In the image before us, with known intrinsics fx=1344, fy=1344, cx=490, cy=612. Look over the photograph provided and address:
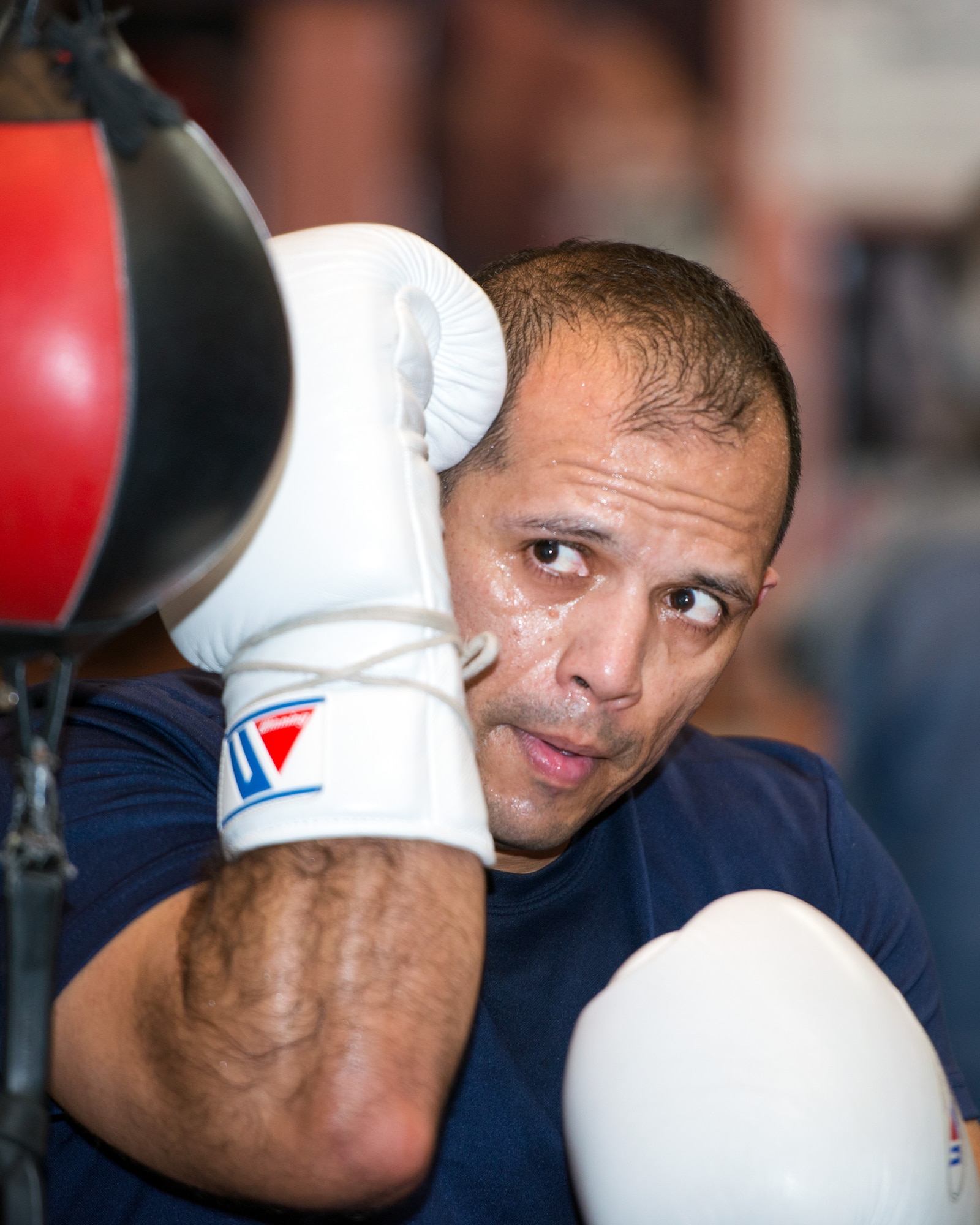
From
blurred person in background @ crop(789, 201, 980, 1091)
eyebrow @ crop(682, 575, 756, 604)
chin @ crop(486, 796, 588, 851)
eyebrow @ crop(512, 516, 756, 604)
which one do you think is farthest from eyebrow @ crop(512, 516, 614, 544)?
blurred person in background @ crop(789, 201, 980, 1091)

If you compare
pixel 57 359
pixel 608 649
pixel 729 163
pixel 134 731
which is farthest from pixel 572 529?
pixel 729 163

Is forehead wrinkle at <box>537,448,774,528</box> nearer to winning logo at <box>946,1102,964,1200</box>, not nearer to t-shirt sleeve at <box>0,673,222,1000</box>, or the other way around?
t-shirt sleeve at <box>0,673,222,1000</box>

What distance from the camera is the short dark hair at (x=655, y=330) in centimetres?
138

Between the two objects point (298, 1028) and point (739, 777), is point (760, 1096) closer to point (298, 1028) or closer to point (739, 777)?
point (298, 1028)

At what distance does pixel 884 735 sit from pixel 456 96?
2.64 metres

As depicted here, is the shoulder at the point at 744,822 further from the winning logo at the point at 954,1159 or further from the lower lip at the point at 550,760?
the winning logo at the point at 954,1159

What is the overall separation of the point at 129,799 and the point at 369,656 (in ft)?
A: 1.05

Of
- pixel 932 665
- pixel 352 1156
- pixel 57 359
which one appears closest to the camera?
pixel 57 359

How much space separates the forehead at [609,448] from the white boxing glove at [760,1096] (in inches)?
17.2

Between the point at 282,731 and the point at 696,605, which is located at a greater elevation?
the point at 282,731

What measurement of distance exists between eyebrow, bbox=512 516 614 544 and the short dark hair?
9cm

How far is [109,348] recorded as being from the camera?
2.43 ft

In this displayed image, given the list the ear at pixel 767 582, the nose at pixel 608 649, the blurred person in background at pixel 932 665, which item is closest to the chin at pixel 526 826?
the nose at pixel 608 649

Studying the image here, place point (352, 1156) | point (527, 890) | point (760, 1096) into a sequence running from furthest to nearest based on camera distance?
point (527, 890) → point (760, 1096) → point (352, 1156)
